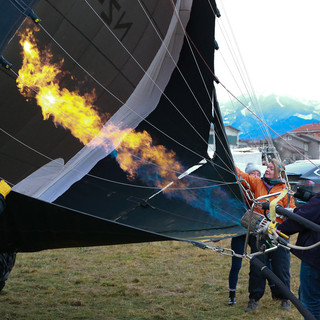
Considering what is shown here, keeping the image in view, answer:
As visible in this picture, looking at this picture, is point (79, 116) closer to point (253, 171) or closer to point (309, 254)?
point (253, 171)

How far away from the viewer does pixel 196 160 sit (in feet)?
14.8

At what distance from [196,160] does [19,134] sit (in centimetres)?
165

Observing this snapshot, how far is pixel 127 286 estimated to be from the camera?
187 inches

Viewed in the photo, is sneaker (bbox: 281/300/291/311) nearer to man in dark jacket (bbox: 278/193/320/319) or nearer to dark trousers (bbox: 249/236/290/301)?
dark trousers (bbox: 249/236/290/301)

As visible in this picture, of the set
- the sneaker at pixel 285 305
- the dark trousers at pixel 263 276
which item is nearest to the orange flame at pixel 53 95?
the dark trousers at pixel 263 276

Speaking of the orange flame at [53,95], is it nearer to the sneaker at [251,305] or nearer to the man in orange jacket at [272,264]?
the man in orange jacket at [272,264]

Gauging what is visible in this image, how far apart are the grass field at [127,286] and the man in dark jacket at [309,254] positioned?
3.53 feet

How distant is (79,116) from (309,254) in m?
2.07

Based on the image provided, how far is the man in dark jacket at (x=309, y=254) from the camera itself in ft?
9.05

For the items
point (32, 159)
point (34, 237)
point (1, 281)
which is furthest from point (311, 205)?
point (1, 281)

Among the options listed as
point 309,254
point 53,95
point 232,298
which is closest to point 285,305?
point 232,298

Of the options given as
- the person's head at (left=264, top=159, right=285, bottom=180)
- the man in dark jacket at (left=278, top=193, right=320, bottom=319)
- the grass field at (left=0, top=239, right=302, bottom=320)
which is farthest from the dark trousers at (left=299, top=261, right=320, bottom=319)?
the person's head at (left=264, top=159, right=285, bottom=180)

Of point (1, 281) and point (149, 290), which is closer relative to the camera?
point (1, 281)

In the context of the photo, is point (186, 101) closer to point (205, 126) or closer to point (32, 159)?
point (205, 126)
